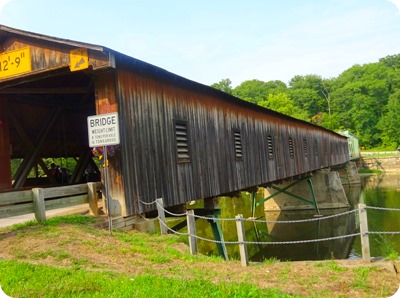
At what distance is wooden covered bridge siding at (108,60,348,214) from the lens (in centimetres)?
868

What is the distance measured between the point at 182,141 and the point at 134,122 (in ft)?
7.34

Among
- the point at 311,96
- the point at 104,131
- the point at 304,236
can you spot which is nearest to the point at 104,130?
the point at 104,131

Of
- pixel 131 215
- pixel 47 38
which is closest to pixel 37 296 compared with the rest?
pixel 131 215

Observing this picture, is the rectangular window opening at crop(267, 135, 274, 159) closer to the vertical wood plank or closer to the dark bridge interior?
the dark bridge interior

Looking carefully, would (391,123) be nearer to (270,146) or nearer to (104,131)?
(270,146)

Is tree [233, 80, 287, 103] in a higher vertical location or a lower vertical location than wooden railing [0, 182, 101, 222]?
higher

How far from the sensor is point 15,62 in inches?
365

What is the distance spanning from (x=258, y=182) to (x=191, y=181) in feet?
18.8

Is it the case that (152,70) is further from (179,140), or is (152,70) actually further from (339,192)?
(339,192)

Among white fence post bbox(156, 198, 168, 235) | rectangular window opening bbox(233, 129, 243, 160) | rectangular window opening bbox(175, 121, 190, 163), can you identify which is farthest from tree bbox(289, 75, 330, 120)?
white fence post bbox(156, 198, 168, 235)

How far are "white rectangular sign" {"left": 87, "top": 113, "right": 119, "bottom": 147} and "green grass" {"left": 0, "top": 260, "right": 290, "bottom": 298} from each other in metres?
3.07

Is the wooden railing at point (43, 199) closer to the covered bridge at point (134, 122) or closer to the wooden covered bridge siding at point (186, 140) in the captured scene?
the covered bridge at point (134, 122)

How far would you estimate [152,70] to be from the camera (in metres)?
9.40

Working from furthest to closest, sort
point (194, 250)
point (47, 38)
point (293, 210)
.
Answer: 1. point (293, 210)
2. point (47, 38)
3. point (194, 250)
